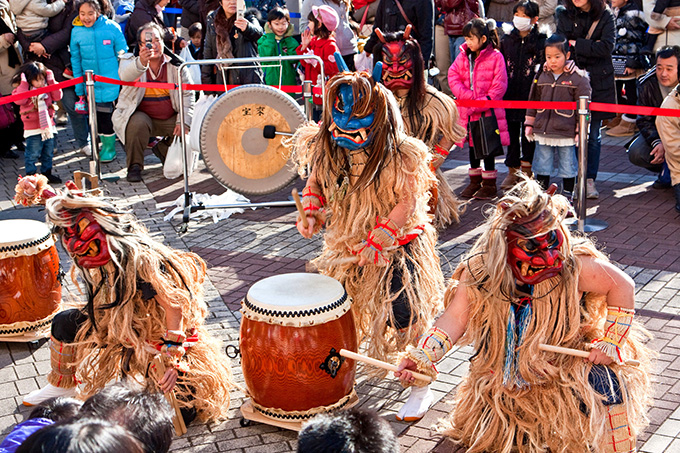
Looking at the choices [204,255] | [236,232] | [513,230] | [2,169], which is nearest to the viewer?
[513,230]

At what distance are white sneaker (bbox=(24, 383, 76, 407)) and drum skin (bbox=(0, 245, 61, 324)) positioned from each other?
0.81 m

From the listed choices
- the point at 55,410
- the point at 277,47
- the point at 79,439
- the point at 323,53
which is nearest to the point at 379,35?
the point at 323,53

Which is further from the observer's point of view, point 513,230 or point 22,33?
point 22,33

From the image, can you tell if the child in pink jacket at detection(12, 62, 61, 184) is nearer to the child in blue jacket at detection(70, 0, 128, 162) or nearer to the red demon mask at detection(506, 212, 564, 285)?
the child in blue jacket at detection(70, 0, 128, 162)

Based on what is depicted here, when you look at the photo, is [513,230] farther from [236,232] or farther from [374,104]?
[236,232]

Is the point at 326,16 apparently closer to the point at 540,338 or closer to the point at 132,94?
the point at 132,94

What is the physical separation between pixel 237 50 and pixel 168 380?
5576 millimetres

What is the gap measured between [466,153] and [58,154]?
16.0ft

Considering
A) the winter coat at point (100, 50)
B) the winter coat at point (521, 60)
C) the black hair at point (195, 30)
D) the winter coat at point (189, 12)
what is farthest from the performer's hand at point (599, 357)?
the winter coat at point (189, 12)

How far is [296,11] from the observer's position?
1182 centimetres

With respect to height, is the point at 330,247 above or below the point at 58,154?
above

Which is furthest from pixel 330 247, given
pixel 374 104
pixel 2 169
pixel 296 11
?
pixel 296 11

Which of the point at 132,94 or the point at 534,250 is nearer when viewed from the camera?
the point at 534,250

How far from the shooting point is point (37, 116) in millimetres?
8820
